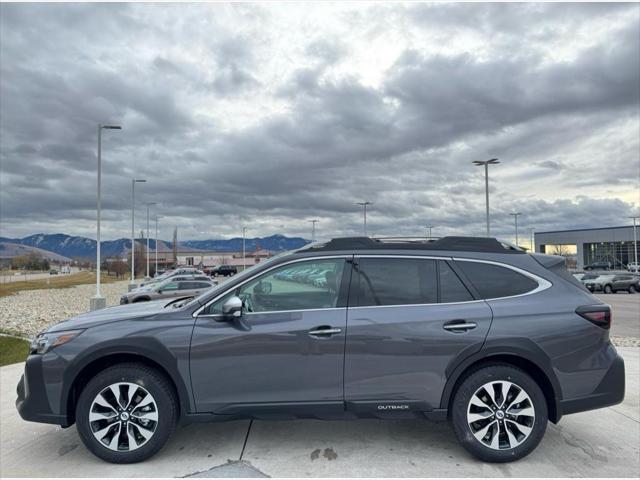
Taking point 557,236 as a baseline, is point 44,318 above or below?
below

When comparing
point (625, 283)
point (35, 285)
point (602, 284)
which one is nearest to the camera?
point (625, 283)

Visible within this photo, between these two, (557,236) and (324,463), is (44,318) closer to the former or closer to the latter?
(324,463)

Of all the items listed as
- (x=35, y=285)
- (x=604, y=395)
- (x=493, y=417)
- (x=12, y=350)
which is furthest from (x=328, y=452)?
(x=35, y=285)

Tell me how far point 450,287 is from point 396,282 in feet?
1.50

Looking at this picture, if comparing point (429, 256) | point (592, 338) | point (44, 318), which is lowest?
point (44, 318)

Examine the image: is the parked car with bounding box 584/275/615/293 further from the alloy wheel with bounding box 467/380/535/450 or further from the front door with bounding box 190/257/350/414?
the front door with bounding box 190/257/350/414

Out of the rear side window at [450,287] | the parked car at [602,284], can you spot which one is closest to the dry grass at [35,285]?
the rear side window at [450,287]

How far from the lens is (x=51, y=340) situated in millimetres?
3900

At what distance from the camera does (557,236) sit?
8756cm

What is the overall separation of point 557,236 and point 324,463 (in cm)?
9458

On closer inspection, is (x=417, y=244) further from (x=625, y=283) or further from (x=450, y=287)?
(x=625, y=283)

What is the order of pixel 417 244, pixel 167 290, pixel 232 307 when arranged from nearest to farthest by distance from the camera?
1. pixel 232 307
2. pixel 417 244
3. pixel 167 290

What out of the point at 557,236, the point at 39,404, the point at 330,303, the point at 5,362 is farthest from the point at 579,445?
the point at 557,236

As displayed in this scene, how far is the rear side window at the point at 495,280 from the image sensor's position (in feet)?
13.2
